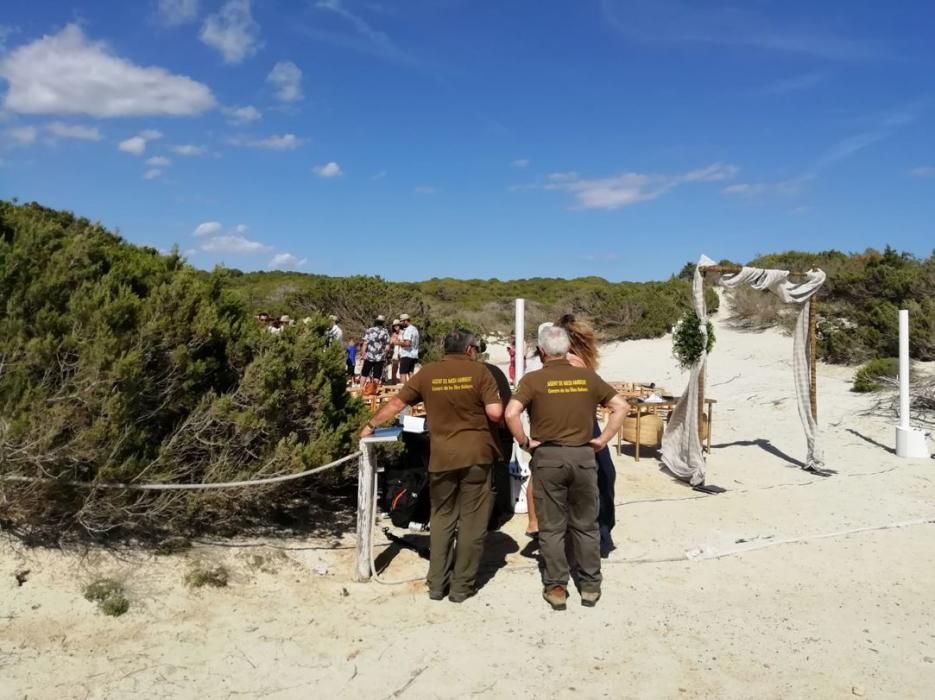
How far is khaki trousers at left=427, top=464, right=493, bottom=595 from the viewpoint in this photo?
14.2 ft

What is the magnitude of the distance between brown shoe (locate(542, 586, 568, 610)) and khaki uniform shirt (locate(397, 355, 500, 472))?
0.91 metres

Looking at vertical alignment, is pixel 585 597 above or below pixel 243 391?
below

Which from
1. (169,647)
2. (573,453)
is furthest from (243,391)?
(573,453)

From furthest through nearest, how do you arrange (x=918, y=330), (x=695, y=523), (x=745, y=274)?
(x=918, y=330) → (x=745, y=274) → (x=695, y=523)

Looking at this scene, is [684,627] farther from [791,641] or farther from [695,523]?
[695,523]

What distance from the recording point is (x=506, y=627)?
4.07 meters

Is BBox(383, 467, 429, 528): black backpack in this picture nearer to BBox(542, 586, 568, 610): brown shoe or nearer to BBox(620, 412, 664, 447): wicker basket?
BBox(542, 586, 568, 610): brown shoe

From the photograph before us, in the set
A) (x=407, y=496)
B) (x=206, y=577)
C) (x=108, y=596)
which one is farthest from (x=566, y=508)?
(x=108, y=596)

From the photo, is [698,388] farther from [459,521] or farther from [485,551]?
[459,521]

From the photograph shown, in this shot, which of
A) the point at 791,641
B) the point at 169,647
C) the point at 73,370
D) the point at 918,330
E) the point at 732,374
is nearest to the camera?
the point at 169,647

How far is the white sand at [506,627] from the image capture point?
3410 mm

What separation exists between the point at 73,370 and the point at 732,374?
52.1 feet

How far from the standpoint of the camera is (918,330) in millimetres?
15688

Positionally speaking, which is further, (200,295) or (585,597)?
(200,295)
